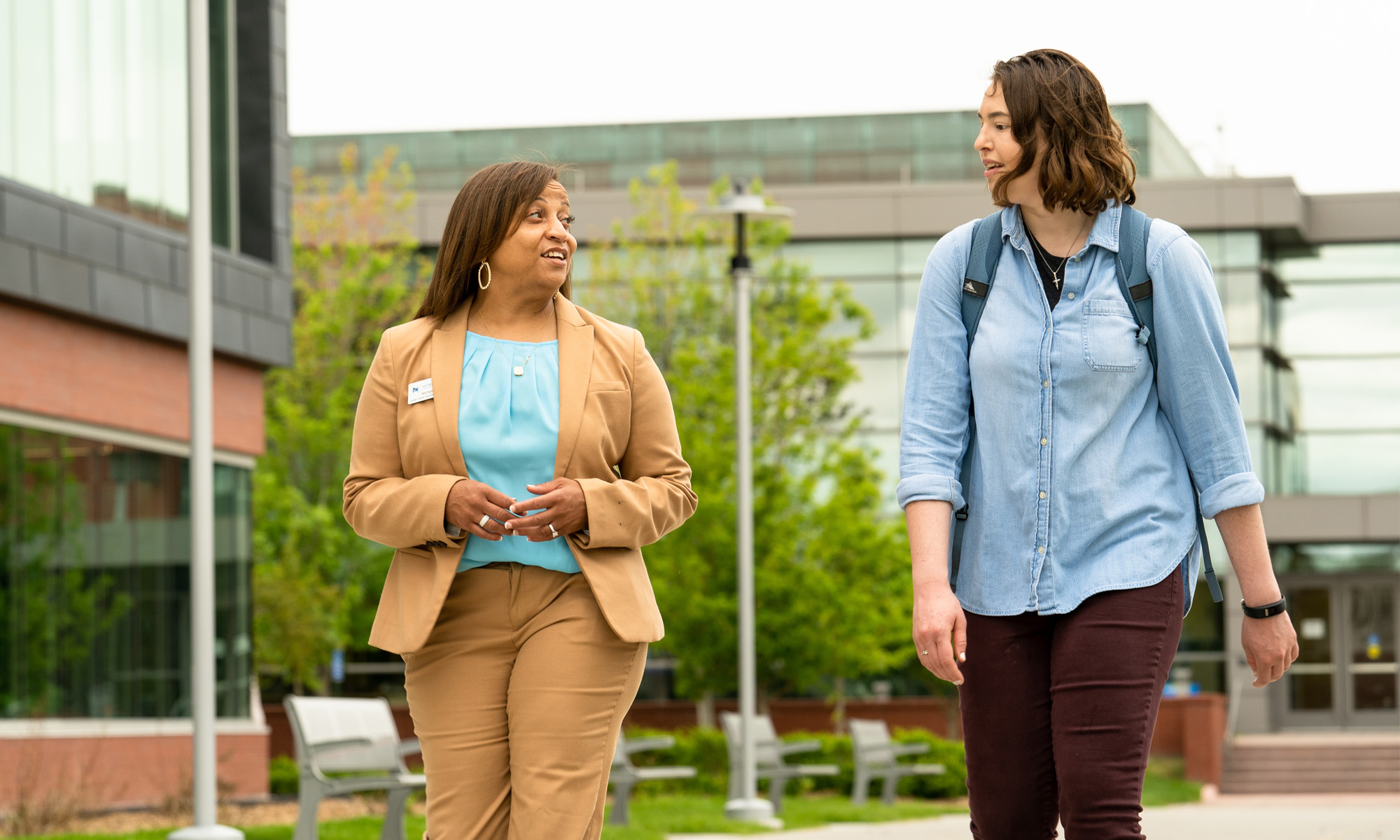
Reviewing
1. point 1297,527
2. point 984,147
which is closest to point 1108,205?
point 984,147

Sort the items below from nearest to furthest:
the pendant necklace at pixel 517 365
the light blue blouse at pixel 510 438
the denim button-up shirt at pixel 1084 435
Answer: the denim button-up shirt at pixel 1084 435
the light blue blouse at pixel 510 438
the pendant necklace at pixel 517 365

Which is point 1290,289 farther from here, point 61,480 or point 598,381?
point 598,381

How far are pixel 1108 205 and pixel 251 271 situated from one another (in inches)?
658

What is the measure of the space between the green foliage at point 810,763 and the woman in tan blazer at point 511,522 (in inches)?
733

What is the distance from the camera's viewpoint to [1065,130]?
364 cm

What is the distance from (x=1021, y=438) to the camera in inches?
141

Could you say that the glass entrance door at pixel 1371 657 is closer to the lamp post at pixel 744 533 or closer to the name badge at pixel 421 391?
the lamp post at pixel 744 533

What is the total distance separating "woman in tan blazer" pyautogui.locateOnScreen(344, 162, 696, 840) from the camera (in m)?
3.98

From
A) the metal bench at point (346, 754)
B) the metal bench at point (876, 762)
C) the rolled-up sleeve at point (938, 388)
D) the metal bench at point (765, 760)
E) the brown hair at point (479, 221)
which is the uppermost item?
the brown hair at point (479, 221)

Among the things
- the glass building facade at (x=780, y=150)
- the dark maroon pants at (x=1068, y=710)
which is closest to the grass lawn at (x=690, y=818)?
the dark maroon pants at (x=1068, y=710)

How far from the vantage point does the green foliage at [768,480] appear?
2425 centimetres

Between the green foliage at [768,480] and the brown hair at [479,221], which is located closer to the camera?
the brown hair at [479,221]

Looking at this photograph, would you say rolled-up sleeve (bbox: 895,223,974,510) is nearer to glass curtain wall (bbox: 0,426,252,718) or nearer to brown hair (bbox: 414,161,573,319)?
brown hair (bbox: 414,161,573,319)

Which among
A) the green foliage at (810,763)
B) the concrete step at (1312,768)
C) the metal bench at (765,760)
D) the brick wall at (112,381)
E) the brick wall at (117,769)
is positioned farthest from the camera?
the concrete step at (1312,768)
